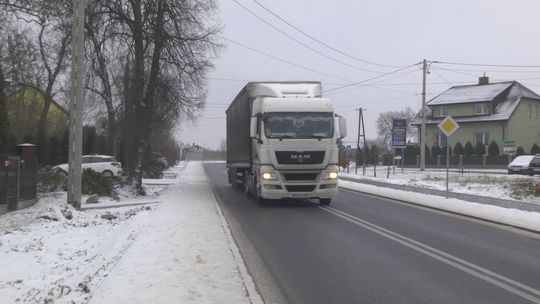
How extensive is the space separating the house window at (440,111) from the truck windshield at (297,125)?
185 ft

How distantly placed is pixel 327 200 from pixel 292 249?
27.6 ft

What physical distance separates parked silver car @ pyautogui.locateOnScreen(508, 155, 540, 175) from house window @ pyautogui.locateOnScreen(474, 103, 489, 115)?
895 inches

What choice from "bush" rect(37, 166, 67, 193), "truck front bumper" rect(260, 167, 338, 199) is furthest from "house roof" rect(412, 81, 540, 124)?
"bush" rect(37, 166, 67, 193)

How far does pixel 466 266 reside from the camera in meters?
8.60

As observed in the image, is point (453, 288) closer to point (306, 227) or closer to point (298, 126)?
point (306, 227)

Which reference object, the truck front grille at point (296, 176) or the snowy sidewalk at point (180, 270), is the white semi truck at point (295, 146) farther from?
the snowy sidewalk at point (180, 270)

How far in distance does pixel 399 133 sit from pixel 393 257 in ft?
99.4

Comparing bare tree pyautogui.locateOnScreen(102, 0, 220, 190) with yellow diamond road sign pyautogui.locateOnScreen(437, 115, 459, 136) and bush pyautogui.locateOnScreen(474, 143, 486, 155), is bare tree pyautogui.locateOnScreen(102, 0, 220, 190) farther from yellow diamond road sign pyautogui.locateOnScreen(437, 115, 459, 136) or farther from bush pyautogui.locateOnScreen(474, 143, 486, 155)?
bush pyautogui.locateOnScreen(474, 143, 486, 155)

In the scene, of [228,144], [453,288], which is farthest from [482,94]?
[453,288]

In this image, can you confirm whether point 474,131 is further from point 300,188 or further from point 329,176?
A: point 300,188

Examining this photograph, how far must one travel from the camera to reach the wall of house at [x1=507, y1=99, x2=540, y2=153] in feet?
206

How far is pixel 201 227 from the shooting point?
40.2ft

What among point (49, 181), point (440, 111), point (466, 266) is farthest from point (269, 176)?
point (440, 111)

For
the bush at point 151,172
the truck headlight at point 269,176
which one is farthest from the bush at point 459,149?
Result: the truck headlight at point 269,176
